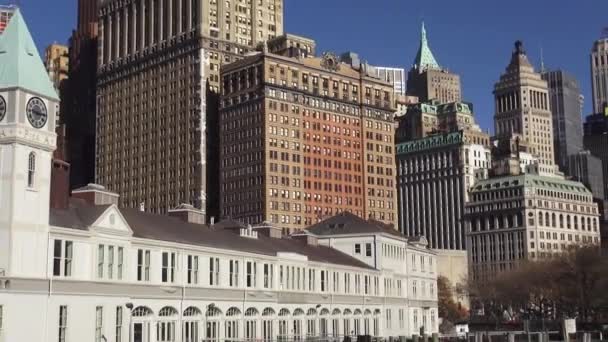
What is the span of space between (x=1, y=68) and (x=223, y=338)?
107ft

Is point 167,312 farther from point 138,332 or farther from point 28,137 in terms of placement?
point 28,137

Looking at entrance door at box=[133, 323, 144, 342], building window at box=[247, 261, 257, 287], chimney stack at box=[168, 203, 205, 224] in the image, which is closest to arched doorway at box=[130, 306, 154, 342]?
entrance door at box=[133, 323, 144, 342]

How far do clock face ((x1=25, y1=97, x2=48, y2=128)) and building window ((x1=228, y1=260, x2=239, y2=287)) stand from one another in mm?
26258

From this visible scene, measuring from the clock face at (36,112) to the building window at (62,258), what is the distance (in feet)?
29.8

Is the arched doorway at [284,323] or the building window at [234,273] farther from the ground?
the building window at [234,273]

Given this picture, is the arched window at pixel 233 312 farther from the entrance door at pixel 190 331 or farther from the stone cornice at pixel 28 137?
the stone cornice at pixel 28 137

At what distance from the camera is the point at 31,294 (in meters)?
67.2

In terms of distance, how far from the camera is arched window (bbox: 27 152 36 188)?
228 feet

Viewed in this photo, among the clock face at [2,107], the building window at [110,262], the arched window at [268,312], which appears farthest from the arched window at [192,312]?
the clock face at [2,107]

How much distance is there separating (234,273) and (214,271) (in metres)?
3.68

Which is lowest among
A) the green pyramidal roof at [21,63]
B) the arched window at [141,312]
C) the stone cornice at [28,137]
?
the arched window at [141,312]

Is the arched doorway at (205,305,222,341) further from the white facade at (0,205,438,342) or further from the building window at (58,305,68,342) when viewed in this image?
the building window at (58,305,68,342)

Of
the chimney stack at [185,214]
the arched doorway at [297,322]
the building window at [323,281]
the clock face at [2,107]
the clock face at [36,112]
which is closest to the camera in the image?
the clock face at [2,107]

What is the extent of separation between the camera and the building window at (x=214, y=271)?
87.0 metres
